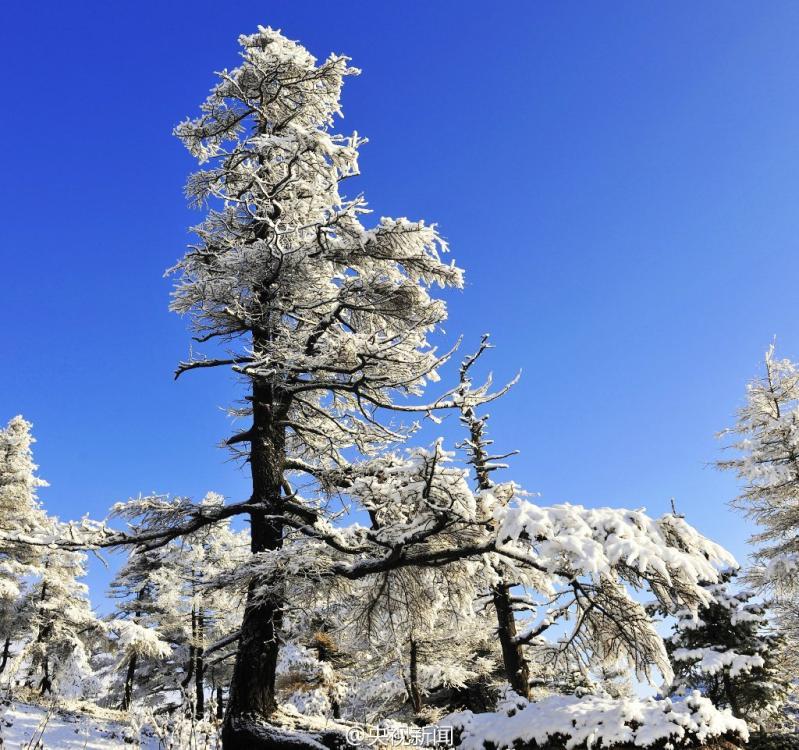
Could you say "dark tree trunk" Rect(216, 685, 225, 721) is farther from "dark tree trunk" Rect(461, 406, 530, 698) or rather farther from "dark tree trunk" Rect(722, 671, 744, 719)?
"dark tree trunk" Rect(722, 671, 744, 719)

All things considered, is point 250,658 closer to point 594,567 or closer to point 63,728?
point 594,567

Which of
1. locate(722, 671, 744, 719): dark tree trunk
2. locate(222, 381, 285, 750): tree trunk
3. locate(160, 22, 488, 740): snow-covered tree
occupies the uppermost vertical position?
locate(160, 22, 488, 740): snow-covered tree

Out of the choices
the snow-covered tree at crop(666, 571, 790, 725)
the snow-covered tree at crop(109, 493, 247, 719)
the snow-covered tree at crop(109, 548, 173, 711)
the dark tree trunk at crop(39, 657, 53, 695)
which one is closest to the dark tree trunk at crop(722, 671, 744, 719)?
the snow-covered tree at crop(666, 571, 790, 725)

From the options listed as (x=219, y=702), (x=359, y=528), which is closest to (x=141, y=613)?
(x=219, y=702)

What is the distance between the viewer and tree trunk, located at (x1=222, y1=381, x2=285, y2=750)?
7.57m

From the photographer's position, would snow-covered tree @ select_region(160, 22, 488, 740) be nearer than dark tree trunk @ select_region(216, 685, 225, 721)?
Yes

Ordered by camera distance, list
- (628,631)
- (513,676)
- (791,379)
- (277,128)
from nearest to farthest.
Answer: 1. (628,631)
2. (277,128)
3. (513,676)
4. (791,379)

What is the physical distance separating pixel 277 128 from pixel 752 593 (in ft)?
64.1

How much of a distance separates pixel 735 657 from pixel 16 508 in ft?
83.5

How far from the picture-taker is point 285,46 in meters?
11.7

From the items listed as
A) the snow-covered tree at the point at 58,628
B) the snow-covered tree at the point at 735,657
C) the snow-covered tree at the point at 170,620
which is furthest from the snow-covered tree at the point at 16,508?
the snow-covered tree at the point at 735,657

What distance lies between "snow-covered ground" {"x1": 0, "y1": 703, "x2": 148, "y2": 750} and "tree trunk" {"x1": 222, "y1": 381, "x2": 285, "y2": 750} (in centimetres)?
281

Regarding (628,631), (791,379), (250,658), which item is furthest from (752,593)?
(250,658)

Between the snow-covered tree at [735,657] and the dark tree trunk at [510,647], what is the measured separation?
5720 mm
